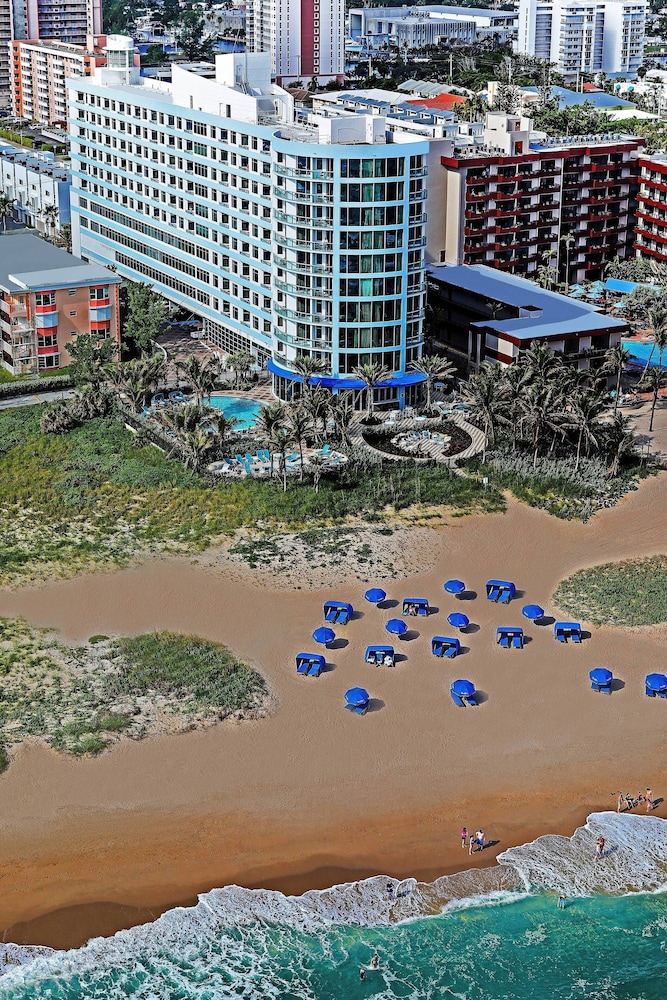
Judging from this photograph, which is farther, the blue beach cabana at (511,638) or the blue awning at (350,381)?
the blue awning at (350,381)

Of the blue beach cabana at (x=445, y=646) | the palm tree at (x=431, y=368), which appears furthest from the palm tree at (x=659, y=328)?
the blue beach cabana at (x=445, y=646)

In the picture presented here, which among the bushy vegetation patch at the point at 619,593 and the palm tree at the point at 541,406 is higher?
the palm tree at the point at 541,406

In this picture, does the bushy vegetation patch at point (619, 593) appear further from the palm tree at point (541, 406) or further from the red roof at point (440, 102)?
the red roof at point (440, 102)

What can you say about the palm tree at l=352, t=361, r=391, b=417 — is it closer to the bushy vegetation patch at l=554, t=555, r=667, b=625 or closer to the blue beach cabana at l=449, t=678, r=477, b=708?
the bushy vegetation patch at l=554, t=555, r=667, b=625

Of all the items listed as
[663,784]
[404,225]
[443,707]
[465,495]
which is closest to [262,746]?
[443,707]

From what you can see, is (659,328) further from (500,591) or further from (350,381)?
(500,591)

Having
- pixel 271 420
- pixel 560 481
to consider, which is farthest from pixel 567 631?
pixel 271 420
